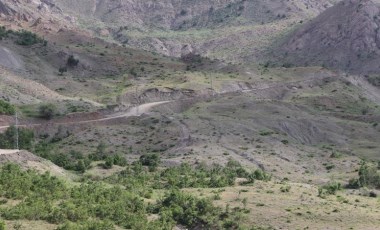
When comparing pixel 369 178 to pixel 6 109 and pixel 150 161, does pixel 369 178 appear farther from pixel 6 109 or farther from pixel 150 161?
pixel 6 109

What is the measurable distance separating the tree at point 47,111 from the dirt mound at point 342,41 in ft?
316

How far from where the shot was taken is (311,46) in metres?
186

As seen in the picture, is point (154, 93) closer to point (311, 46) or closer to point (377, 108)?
point (377, 108)

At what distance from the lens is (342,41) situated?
18125cm

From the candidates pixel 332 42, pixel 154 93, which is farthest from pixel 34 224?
pixel 332 42

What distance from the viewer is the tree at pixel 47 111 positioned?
313ft

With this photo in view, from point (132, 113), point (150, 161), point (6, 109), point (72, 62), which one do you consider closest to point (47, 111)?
point (6, 109)

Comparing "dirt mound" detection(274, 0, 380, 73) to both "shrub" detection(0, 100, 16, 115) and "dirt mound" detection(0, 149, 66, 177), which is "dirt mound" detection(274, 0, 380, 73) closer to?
"shrub" detection(0, 100, 16, 115)

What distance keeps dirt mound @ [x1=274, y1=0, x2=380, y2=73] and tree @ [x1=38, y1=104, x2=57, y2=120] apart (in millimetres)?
96309

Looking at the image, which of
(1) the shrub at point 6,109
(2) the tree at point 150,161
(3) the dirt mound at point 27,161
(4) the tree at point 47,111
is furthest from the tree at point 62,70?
(3) the dirt mound at point 27,161

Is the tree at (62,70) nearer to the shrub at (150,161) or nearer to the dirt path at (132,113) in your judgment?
the dirt path at (132,113)

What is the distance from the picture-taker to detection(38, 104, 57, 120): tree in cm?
9538

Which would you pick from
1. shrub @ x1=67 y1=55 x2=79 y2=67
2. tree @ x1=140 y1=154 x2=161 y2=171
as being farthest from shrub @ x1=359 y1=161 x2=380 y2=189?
shrub @ x1=67 y1=55 x2=79 y2=67

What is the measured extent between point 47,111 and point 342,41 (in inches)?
4315
